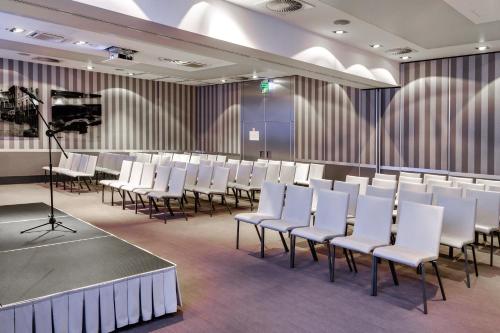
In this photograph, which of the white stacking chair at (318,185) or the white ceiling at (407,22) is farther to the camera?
the white stacking chair at (318,185)

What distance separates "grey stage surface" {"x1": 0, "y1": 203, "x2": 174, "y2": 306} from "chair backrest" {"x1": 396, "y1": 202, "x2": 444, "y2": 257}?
95.2 inches

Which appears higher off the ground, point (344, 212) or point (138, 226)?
point (344, 212)

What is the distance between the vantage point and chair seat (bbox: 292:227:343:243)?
4641 millimetres

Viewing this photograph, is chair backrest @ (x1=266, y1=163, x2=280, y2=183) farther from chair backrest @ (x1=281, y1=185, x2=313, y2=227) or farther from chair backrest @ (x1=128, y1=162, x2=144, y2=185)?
chair backrest @ (x1=281, y1=185, x2=313, y2=227)

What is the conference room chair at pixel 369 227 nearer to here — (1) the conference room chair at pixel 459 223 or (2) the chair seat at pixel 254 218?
(1) the conference room chair at pixel 459 223

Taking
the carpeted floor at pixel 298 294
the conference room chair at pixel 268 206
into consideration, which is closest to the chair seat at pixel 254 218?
the conference room chair at pixel 268 206

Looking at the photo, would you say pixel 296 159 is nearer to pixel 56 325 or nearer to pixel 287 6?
pixel 287 6

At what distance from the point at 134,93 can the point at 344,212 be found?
38.9ft

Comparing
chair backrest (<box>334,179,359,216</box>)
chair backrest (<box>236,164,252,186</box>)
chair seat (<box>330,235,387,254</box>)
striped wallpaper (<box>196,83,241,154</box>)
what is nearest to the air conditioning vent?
chair backrest (<box>236,164,252,186</box>)

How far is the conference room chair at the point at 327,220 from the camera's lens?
4734 millimetres

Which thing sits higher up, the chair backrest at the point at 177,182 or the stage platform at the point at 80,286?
the chair backrest at the point at 177,182

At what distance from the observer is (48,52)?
1017cm

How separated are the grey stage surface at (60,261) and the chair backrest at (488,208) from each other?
13.2ft

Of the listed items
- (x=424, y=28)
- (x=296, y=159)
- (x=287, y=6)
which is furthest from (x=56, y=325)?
(x=296, y=159)
